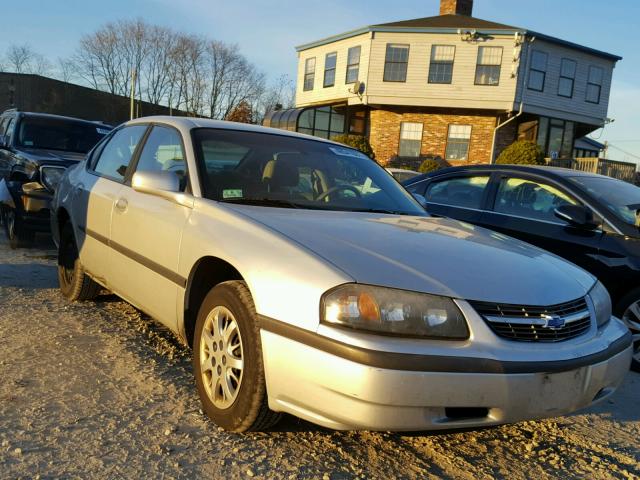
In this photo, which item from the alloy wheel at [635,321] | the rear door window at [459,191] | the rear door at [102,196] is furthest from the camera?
the rear door window at [459,191]

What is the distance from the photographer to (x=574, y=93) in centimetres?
2378

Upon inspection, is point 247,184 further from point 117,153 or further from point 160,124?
point 117,153

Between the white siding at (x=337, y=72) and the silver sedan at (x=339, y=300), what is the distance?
836 inches

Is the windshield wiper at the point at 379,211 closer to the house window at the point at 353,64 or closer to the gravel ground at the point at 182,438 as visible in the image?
the gravel ground at the point at 182,438

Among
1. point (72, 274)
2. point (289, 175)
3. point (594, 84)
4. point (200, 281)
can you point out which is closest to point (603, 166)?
point (594, 84)

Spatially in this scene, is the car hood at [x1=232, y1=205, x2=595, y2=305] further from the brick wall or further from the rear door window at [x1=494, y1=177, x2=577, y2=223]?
the brick wall

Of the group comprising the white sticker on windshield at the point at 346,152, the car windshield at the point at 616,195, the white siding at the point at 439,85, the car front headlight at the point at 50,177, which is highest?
the white siding at the point at 439,85

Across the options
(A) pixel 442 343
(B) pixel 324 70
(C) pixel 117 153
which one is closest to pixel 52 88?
(B) pixel 324 70

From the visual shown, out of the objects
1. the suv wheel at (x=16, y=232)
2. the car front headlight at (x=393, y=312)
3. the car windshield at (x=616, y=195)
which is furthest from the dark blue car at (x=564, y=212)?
the suv wheel at (x=16, y=232)

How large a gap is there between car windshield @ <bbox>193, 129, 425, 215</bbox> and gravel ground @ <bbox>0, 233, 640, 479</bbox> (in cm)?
119

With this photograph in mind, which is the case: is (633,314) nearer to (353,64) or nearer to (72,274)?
(72,274)

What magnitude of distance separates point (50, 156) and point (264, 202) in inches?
194

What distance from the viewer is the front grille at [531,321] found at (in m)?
2.26

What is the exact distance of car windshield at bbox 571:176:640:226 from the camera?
4574 mm
